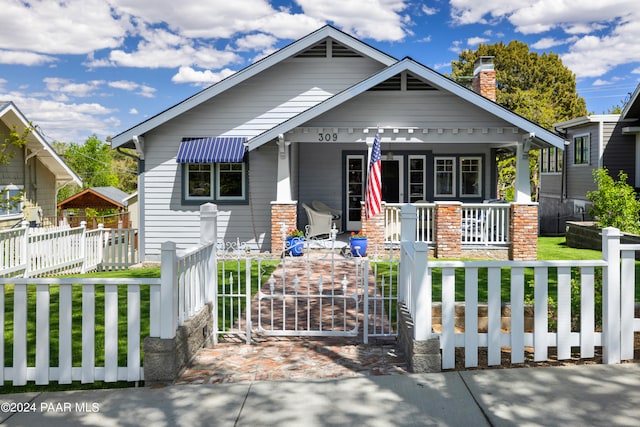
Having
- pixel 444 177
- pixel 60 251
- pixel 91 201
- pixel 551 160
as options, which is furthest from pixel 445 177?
pixel 91 201

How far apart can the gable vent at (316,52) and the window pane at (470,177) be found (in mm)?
5668

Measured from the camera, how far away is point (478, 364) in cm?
606

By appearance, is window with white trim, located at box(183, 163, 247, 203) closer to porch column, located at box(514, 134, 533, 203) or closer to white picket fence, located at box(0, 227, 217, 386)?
porch column, located at box(514, 134, 533, 203)

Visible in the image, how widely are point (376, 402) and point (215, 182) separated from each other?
40.8ft

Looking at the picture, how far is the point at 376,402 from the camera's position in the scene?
4.96 metres

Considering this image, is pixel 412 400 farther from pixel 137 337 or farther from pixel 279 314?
pixel 279 314

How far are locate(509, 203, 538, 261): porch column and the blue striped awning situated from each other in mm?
7276

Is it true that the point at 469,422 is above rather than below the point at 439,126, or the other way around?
below

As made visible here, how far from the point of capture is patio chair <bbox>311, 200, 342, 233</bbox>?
17.6m

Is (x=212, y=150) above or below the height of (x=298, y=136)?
below

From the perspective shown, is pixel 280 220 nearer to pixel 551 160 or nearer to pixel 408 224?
pixel 408 224

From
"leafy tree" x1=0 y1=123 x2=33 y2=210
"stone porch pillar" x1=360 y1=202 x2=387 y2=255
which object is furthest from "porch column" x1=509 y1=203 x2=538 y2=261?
"leafy tree" x1=0 y1=123 x2=33 y2=210

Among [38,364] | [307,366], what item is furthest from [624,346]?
[38,364]

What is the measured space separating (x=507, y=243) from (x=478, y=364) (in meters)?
10.0
